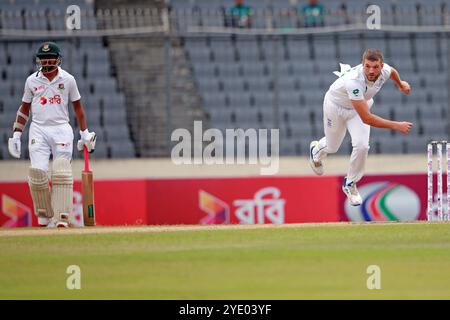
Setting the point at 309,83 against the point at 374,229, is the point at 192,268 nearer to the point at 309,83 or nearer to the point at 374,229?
the point at 374,229

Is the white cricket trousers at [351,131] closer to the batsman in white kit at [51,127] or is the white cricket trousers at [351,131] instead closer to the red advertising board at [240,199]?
the batsman in white kit at [51,127]

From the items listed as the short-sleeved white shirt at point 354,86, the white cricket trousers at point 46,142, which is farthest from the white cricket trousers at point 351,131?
the white cricket trousers at point 46,142

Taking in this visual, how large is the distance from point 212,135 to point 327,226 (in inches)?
272

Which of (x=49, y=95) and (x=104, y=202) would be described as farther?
(x=104, y=202)

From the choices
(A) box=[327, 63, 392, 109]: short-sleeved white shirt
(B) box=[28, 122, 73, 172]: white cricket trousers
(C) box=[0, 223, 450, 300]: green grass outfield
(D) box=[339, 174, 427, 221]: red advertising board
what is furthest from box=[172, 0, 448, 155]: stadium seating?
(C) box=[0, 223, 450, 300]: green grass outfield

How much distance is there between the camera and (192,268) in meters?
11.3

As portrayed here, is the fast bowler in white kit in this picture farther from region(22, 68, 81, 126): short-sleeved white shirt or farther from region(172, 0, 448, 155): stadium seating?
region(172, 0, 448, 155): stadium seating

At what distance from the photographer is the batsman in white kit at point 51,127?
14.6m

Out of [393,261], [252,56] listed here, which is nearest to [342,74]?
[393,261]

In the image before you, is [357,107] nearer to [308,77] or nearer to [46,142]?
[46,142]

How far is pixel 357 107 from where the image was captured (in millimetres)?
14102

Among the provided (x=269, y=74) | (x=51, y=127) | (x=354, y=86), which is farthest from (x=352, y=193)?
(x=269, y=74)

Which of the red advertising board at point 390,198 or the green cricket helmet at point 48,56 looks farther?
the red advertising board at point 390,198

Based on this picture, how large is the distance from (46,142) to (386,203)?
23.4ft
